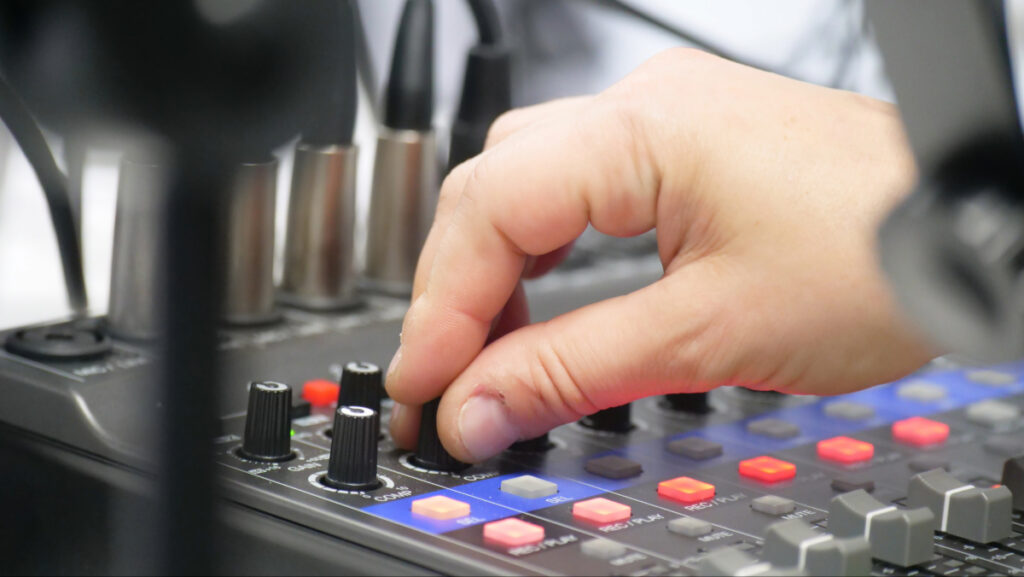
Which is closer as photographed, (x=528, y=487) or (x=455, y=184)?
(x=528, y=487)

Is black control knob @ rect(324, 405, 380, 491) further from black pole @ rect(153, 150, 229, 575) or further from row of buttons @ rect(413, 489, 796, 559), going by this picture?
black pole @ rect(153, 150, 229, 575)

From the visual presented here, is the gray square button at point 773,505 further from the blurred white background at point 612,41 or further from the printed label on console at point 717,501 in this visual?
the blurred white background at point 612,41

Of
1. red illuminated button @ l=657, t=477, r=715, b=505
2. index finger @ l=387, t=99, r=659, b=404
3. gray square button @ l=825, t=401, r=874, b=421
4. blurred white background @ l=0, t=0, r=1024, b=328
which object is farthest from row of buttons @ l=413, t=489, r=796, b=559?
blurred white background @ l=0, t=0, r=1024, b=328

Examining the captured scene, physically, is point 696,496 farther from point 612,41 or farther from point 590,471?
point 612,41

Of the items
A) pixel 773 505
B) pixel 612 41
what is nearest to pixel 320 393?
pixel 773 505

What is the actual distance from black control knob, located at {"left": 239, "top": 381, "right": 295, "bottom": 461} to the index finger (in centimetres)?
7

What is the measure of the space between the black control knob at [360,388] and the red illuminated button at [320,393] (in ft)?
0.15

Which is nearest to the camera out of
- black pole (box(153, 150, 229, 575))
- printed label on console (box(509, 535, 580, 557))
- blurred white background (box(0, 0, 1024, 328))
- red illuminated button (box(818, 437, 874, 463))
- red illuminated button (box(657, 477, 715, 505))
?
black pole (box(153, 150, 229, 575))

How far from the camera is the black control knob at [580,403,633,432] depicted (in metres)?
0.73

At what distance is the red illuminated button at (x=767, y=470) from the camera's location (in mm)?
676

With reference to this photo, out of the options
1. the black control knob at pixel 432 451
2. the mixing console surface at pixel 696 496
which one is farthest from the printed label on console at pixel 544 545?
the black control knob at pixel 432 451

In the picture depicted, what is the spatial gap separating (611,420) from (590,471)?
8 cm

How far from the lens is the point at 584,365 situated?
24.5 inches

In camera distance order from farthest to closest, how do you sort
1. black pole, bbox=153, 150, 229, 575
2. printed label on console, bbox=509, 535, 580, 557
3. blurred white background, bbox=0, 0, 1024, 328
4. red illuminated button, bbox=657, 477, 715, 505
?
blurred white background, bbox=0, 0, 1024, 328
red illuminated button, bbox=657, 477, 715, 505
printed label on console, bbox=509, 535, 580, 557
black pole, bbox=153, 150, 229, 575
